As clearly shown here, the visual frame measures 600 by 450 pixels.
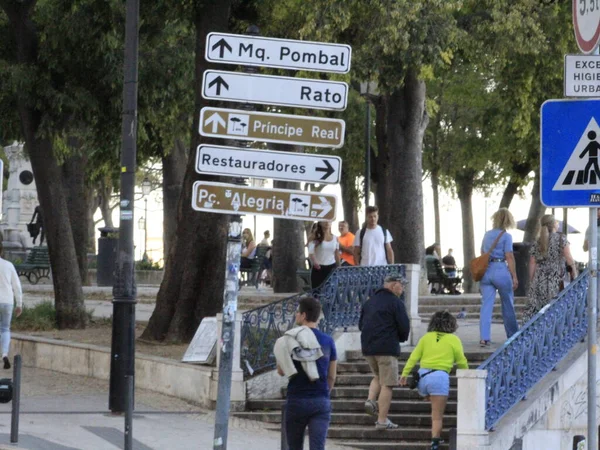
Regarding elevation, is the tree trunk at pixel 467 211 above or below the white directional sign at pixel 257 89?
above

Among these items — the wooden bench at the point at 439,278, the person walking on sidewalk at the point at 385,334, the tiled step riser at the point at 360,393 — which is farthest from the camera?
the wooden bench at the point at 439,278

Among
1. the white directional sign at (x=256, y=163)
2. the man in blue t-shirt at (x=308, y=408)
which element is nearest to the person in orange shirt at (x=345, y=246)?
the man in blue t-shirt at (x=308, y=408)

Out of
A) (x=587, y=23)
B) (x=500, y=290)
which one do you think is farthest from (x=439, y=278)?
(x=587, y=23)

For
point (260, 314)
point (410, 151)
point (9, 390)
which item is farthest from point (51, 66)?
point (9, 390)

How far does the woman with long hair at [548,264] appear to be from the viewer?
16156 millimetres

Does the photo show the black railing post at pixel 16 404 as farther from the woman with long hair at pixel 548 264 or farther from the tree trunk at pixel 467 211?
the tree trunk at pixel 467 211

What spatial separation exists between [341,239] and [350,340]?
4392 millimetres

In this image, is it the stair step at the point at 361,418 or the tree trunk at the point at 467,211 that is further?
the tree trunk at the point at 467,211

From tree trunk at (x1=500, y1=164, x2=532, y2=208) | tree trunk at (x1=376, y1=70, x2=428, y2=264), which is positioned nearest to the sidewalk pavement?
tree trunk at (x1=376, y1=70, x2=428, y2=264)

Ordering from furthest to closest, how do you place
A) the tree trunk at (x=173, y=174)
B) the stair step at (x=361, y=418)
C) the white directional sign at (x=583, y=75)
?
the tree trunk at (x=173, y=174) → the stair step at (x=361, y=418) → the white directional sign at (x=583, y=75)

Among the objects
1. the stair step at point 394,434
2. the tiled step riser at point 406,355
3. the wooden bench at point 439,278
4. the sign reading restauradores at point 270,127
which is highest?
the sign reading restauradores at point 270,127

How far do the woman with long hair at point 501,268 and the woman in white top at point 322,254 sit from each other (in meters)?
3.00

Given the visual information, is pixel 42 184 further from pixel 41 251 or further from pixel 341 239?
pixel 41 251

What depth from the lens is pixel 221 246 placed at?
1925cm
